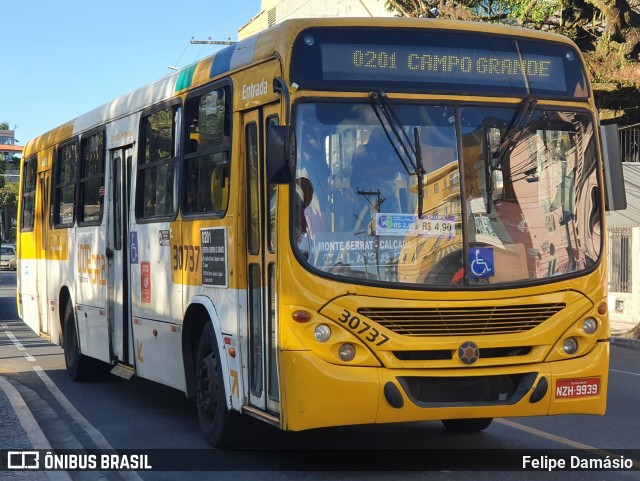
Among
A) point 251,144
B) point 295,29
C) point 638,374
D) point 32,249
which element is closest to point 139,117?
point 251,144

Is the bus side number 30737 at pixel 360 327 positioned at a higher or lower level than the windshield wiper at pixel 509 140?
lower

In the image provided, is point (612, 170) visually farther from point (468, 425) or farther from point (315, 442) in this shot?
point (315, 442)

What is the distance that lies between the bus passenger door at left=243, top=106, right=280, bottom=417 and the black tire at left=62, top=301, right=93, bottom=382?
6.29m

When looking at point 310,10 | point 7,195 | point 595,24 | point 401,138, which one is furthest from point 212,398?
point 7,195

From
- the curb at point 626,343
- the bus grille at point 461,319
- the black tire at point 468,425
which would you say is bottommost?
the curb at point 626,343

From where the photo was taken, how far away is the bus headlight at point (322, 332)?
7074 mm

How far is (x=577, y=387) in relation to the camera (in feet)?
24.7

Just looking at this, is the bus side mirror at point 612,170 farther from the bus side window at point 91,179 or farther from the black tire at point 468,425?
the bus side window at point 91,179

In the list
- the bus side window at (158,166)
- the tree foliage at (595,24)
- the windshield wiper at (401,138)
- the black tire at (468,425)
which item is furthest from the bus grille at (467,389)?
the tree foliage at (595,24)

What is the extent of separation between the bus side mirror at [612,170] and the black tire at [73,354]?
26.2 feet

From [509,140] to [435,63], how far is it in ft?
2.57

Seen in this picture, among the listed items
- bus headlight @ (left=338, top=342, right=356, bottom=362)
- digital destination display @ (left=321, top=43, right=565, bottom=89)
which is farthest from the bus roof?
bus headlight @ (left=338, top=342, right=356, bottom=362)

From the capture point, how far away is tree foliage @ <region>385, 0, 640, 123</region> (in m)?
20.3

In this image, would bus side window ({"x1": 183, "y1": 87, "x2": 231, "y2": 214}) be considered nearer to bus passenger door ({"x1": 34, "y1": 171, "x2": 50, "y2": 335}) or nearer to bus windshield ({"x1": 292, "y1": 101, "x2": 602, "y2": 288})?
bus windshield ({"x1": 292, "y1": 101, "x2": 602, "y2": 288})
